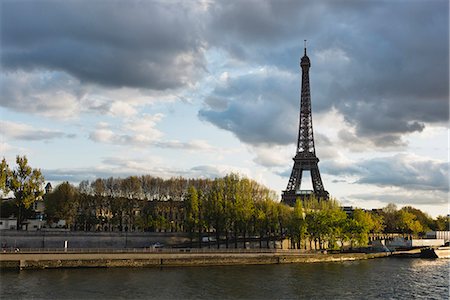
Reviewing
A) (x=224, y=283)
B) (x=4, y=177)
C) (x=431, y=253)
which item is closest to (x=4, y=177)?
→ (x=4, y=177)

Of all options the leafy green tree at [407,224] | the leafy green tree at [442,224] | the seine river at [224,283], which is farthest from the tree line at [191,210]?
the leafy green tree at [442,224]

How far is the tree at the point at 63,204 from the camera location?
89.2 m

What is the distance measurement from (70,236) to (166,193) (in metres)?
23.8

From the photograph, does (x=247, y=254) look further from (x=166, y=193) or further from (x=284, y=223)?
(x=166, y=193)

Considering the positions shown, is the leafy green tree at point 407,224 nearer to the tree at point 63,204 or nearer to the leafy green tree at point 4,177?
the tree at point 63,204

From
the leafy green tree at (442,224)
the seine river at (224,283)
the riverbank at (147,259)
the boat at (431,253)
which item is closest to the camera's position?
the seine river at (224,283)

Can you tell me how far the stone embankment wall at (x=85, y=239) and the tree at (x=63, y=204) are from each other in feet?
35.3

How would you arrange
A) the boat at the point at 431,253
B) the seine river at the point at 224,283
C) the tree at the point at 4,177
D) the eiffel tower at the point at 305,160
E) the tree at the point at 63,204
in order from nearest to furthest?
the seine river at the point at 224,283 → the tree at the point at 4,177 → the boat at the point at 431,253 → the tree at the point at 63,204 → the eiffel tower at the point at 305,160

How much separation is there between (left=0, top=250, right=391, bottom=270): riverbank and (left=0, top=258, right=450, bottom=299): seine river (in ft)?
7.71

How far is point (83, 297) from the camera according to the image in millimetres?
36469

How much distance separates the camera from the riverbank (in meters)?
52.9

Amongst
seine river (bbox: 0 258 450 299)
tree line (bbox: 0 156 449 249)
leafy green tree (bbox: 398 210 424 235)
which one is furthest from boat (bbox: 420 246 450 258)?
leafy green tree (bbox: 398 210 424 235)

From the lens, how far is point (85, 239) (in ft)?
263

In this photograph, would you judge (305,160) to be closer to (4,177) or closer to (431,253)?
(431,253)
